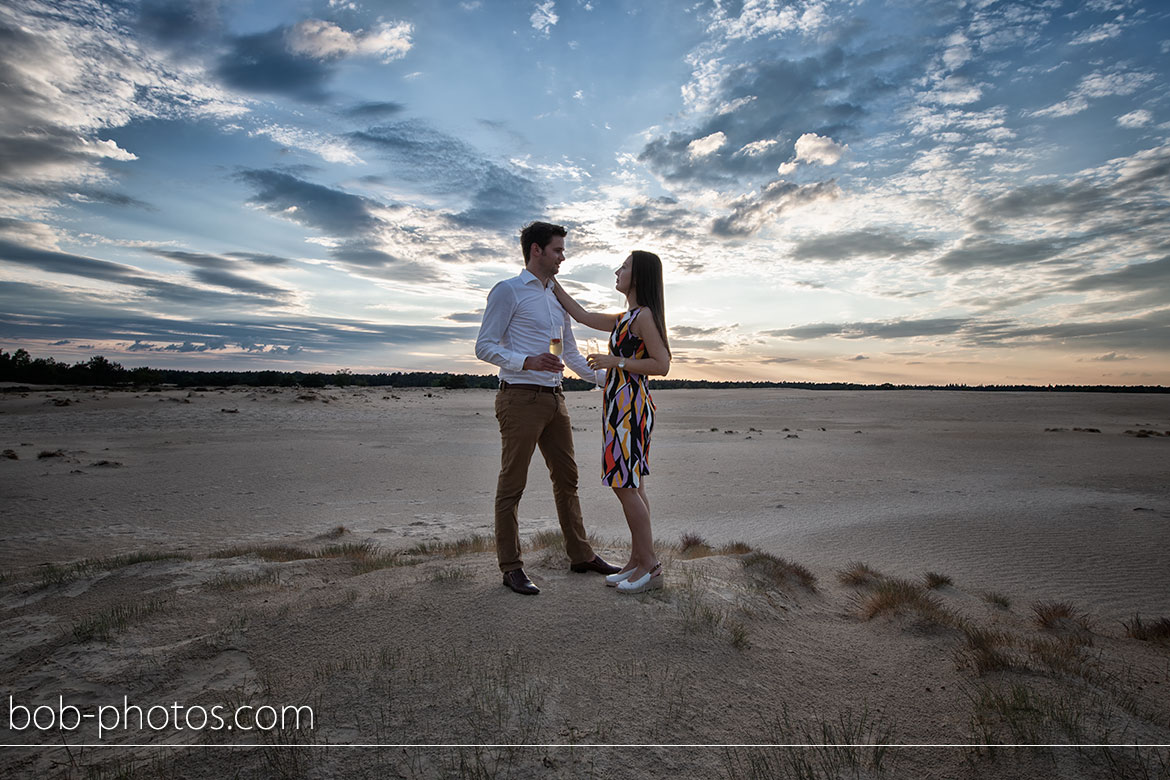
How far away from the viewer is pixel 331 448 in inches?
819

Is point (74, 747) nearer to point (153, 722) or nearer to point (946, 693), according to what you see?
point (153, 722)

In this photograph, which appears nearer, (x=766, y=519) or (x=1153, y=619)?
(x=1153, y=619)

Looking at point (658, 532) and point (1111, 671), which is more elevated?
point (1111, 671)

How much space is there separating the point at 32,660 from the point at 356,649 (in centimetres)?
216

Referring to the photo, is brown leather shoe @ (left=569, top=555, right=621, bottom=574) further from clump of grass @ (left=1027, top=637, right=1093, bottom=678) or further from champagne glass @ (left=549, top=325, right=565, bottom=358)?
clump of grass @ (left=1027, top=637, right=1093, bottom=678)

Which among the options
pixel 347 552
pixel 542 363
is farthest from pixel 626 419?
pixel 347 552

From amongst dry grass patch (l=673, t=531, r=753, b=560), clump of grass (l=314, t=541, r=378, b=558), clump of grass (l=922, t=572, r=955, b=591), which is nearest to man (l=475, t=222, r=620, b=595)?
dry grass patch (l=673, t=531, r=753, b=560)

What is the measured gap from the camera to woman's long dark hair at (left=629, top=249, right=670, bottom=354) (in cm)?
452

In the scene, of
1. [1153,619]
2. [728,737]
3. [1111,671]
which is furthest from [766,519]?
[728,737]

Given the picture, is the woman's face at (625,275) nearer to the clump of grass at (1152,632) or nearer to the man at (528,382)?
the man at (528,382)

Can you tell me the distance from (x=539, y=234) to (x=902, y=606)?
426 cm

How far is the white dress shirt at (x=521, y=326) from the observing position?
454 cm

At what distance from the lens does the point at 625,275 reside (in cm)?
457

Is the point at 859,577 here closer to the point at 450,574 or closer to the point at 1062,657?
the point at 1062,657
